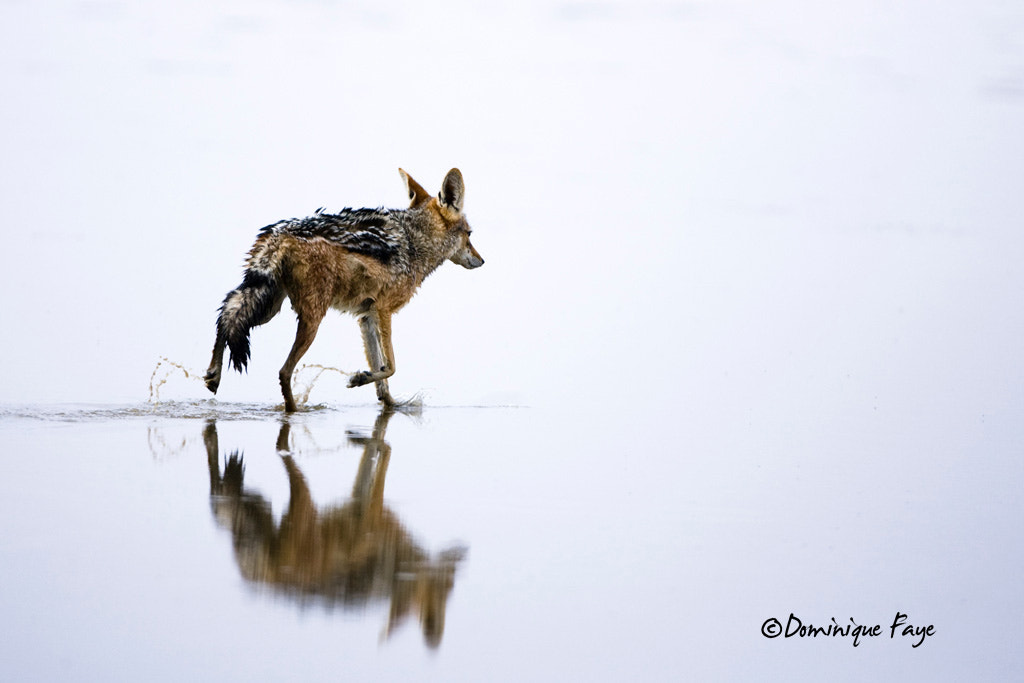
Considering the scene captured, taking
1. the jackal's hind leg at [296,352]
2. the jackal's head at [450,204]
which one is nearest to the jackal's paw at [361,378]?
the jackal's hind leg at [296,352]

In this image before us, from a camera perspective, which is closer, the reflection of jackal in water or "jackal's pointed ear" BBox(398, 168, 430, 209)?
the reflection of jackal in water

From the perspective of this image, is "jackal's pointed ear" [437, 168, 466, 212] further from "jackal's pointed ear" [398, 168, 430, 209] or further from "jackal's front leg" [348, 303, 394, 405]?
"jackal's front leg" [348, 303, 394, 405]

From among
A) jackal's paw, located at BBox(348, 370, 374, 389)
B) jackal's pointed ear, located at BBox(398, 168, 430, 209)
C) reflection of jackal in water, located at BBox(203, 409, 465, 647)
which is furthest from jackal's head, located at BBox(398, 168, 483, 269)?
reflection of jackal in water, located at BBox(203, 409, 465, 647)

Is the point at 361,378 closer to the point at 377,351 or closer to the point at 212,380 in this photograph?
the point at 377,351

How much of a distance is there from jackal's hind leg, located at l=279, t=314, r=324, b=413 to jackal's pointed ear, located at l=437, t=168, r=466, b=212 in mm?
2651

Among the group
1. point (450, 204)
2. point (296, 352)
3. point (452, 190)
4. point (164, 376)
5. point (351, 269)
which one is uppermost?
point (452, 190)

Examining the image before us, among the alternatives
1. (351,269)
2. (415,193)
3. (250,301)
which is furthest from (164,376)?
(415,193)

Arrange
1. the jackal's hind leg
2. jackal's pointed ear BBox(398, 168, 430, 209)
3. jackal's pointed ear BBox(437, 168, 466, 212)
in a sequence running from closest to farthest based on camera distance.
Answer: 1. the jackal's hind leg
2. jackal's pointed ear BBox(437, 168, 466, 212)
3. jackal's pointed ear BBox(398, 168, 430, 209)

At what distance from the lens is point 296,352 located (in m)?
10.7

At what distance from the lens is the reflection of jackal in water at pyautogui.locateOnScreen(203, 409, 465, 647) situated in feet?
17.2

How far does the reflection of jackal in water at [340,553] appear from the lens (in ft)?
17.2

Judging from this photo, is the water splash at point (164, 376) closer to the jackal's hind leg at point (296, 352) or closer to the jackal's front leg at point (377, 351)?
the jackal's hind leg at point (296, 352)

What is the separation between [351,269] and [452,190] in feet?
7.01

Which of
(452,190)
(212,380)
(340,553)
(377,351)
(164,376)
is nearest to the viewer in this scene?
(340,553)
